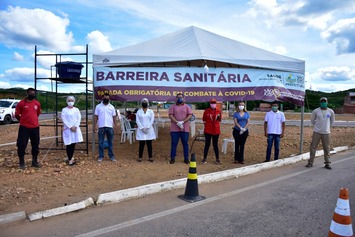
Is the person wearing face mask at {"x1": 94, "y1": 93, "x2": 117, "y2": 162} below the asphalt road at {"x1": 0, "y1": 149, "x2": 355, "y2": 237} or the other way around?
the other way around

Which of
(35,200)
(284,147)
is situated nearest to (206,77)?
(284,147)

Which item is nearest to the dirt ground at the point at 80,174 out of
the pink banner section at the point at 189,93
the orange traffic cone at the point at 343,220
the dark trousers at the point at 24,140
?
the dark trousers at the point at 24,140

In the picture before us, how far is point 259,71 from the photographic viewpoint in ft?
30.7

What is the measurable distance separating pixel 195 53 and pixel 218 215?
217 inches

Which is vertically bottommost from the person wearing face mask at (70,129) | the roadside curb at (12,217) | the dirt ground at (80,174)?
the roadside curb at (12,217)

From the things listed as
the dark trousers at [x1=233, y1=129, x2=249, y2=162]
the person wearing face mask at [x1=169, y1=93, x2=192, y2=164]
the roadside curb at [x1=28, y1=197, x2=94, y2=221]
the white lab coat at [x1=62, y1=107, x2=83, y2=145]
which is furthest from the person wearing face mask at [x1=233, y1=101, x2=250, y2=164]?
the roadside curb at [x1=28, y1=197, x2=94, y2=221]

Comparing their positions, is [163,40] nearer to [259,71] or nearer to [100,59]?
[100,59]

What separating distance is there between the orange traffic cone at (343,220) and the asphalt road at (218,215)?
2.87ft

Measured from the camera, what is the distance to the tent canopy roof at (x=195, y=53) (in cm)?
885

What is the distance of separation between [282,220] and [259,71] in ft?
19.0

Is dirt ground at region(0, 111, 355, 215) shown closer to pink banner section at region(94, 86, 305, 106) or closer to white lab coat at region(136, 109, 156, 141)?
white lab coat at region(136, 109, 156, 141)

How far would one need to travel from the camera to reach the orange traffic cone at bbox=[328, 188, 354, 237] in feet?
10.2

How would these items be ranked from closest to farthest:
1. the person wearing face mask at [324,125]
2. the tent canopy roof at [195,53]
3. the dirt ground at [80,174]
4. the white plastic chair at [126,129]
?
1. the dirt ground at [80,174]
2. the person wearing face mask at [324,125]
3. the tent canopy roof at [195,53]
4. the white plastic chair at [126,129]

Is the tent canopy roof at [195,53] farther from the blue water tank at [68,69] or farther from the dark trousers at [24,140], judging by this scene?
the dark trousers at [24,140]
